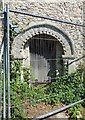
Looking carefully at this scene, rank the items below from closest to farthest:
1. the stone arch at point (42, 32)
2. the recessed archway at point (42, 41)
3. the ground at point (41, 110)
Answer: the ground at point (41, 110) → the recessed archway at point (42, 41) → the stone arch at point (42, 32)

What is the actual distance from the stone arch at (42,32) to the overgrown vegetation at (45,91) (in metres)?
0.71

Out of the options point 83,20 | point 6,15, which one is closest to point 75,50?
point 83,20

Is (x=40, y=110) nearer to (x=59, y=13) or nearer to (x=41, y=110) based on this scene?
(x=41, y=110)

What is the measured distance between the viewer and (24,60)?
8.78 meters

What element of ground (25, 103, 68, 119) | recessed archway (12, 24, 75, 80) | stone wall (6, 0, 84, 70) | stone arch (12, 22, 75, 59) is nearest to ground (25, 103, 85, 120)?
ground (25, 103, 68, 119)

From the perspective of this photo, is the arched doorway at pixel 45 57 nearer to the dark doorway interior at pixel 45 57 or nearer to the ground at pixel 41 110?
the dark doorway interior at pixel 45 57

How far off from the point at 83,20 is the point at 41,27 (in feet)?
4.98

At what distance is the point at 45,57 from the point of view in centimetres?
888

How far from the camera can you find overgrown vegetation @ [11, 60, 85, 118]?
6.04 m

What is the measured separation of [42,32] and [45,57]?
96cm

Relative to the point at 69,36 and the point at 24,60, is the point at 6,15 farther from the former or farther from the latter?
the point at 69,36

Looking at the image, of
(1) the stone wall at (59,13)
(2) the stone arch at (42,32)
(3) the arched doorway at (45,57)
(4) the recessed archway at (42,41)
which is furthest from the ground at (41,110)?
(1) the stone wall at (59,13)

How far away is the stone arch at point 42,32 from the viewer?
30.0 ft

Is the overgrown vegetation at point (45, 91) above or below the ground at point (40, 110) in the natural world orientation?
above
